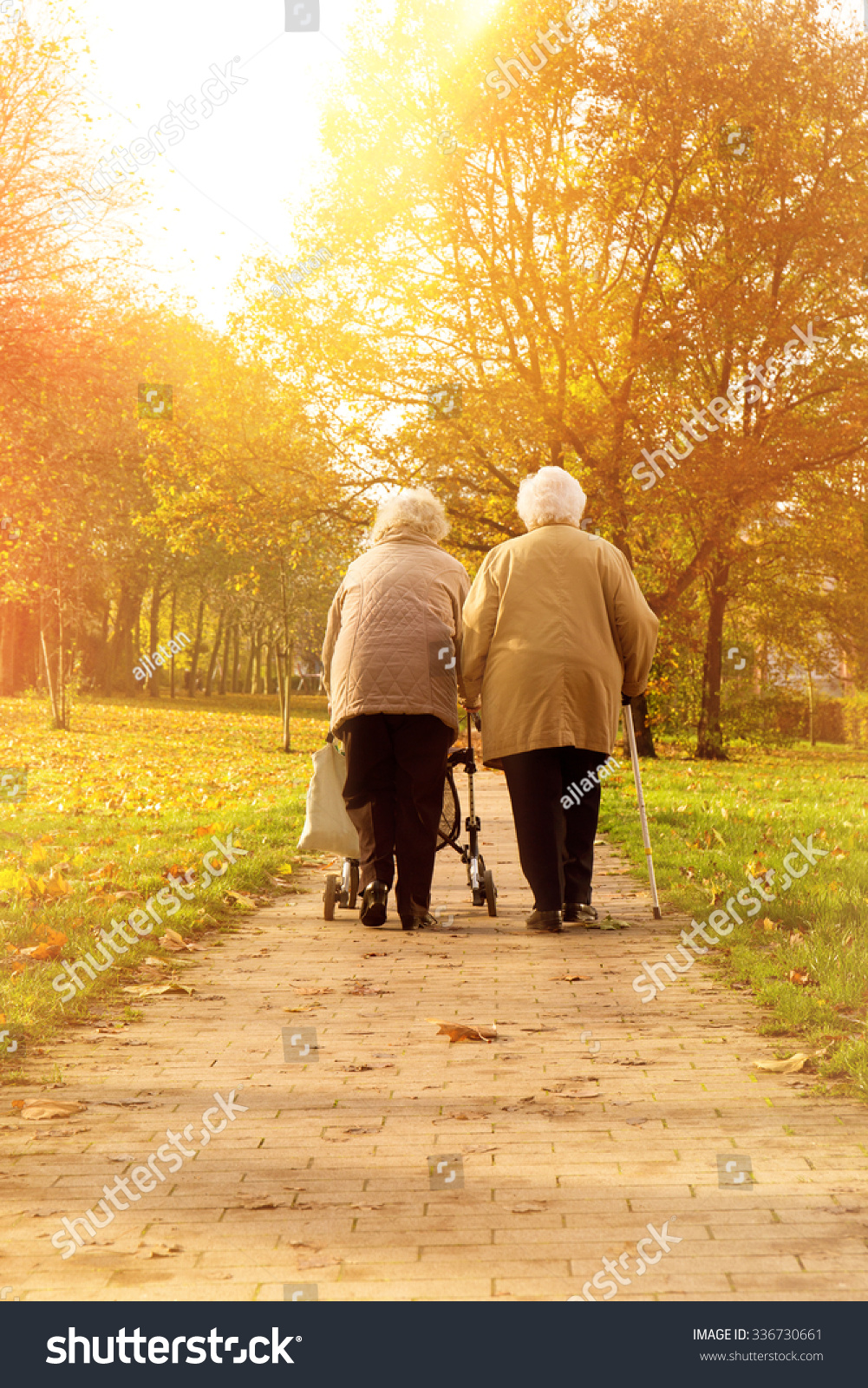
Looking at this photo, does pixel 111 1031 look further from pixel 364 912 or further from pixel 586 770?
pixel 586 770

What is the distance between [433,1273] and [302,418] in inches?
707

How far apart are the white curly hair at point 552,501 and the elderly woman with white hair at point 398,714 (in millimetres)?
563

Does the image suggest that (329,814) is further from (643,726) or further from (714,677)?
(714,677)

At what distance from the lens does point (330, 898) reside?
7.02 m

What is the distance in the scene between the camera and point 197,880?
25.8ft

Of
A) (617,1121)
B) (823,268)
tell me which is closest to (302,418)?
(823,268)

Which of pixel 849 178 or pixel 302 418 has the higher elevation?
pixel 849 178

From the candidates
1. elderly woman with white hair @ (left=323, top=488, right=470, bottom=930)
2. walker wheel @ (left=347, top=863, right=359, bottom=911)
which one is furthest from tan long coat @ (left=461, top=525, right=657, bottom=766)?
walker wheel @ (left=347, top=863, right=359, bottom=911)

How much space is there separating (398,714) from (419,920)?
108 cm

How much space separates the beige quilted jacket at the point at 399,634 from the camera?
6.56 meters

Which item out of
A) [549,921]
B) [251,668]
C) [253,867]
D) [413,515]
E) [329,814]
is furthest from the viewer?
[251,668]

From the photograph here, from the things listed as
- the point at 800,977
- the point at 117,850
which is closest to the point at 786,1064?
the point at 800,977

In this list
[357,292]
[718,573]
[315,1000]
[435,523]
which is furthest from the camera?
[718,573]

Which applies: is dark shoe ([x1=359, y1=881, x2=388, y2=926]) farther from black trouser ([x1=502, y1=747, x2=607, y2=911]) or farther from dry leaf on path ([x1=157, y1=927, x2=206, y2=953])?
dry leaf on path ([x1=157, y1=927, x2=206, y2=953])
